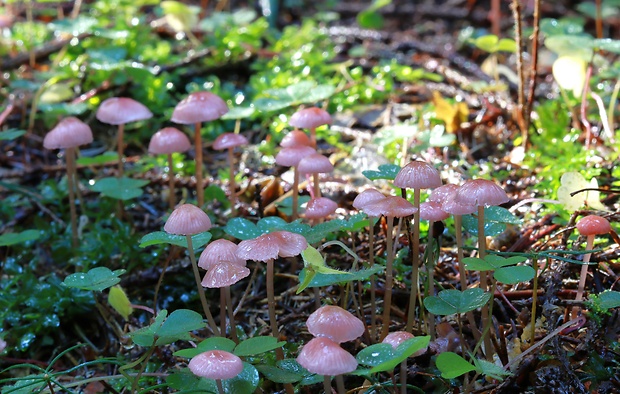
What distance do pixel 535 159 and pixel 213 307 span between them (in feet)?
5.16

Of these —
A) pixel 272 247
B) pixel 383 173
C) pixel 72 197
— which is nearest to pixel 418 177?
pixel 383 173

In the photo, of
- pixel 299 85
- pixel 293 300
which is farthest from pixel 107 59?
pixel 293 300

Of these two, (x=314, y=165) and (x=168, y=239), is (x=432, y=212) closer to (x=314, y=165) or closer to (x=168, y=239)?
(x=314, y=165)

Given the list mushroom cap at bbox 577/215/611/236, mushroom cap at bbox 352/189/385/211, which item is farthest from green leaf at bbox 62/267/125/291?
mushroom cap at bbox 577/215/611/236

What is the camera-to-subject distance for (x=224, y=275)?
4.79 feet

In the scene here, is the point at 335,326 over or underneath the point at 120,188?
over

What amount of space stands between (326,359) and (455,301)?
429mm

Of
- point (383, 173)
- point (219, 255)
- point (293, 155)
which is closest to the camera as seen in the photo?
point (219, 255)

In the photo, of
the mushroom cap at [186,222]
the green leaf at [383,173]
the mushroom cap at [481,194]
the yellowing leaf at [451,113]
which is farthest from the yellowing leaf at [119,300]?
the yellowing leaf at [451,113]

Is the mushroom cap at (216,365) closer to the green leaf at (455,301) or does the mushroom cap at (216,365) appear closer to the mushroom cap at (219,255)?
the mushroom cap at (219,255)

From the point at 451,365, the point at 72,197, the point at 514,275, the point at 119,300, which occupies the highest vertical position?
the point at 514,275

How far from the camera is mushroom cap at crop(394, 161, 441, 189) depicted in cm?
150

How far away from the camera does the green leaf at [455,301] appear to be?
1.42 m

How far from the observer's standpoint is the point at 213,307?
2.06 metres
